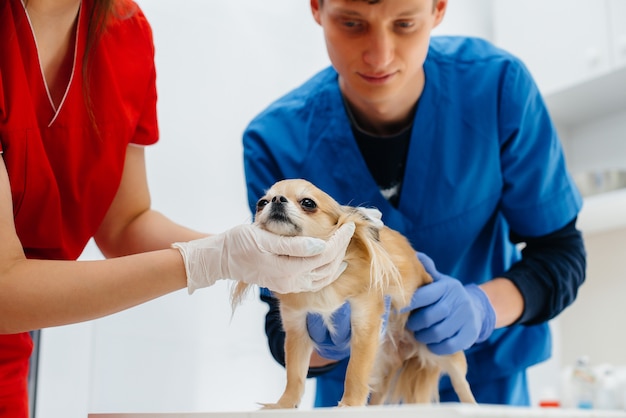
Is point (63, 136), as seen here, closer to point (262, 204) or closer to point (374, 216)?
point (262, 204)

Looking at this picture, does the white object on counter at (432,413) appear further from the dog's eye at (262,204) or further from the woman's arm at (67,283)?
the dog's eye at (262,204)

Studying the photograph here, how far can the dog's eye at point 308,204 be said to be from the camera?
1073mm

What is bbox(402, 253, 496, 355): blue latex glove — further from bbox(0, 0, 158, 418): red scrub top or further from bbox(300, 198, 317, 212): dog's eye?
bbox(0, 0, 158, 418): red scrub top

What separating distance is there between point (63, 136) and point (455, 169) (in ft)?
2.68

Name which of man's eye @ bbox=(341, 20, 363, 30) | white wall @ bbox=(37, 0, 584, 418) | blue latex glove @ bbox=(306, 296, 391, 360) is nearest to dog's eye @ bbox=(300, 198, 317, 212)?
blue latex glove @ bbox=(306, 296, 391, 360)

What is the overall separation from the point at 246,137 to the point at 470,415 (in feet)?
3.33

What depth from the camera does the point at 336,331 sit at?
1.15 meters

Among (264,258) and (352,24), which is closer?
(264,258)

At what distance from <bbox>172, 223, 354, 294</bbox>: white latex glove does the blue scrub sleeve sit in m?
0.57

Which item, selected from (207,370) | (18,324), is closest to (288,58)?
(207,370)

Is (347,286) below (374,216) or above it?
below

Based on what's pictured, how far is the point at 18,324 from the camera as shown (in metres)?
0.93

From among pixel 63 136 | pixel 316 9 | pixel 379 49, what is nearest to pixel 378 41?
pixel 379 49

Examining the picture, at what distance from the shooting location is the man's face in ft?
4.24
